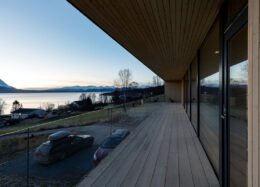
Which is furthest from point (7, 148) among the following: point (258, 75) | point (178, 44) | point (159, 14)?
point (178, 44)

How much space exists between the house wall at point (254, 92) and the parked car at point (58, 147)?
94.5 inches

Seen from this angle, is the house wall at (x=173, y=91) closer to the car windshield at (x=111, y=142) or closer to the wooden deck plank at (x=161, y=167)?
the wooden deck plank at (x=161, y=167)

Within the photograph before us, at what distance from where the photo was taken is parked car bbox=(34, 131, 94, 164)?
81.4 inches

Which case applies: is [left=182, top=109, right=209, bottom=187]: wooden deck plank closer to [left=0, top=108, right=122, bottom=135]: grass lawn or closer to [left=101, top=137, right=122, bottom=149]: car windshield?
[left=101, top=137, right=122, bottom=149]: car windshield

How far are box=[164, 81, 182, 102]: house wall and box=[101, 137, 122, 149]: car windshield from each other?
1098 centimetres

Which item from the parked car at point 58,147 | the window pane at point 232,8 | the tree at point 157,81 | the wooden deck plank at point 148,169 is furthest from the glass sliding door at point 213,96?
the tree at point 157,81

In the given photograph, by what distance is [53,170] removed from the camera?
2162 millimetres

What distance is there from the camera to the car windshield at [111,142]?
312 cm

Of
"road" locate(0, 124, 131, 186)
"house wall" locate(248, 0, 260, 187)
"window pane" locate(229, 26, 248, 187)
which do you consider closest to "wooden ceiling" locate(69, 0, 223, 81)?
"window pane" locate(229, 26, 248, 187)

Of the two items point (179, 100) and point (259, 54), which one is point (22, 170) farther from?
point (179, 100)

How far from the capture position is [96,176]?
6.64 feet

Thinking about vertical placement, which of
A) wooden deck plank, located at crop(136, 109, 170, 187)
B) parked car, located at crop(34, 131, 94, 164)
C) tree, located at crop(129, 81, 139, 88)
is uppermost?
tree, located at crop(129, 81, 139, 88)

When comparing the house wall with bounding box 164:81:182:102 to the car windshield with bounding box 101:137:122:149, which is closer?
the car windshield with bounding box 101:137:122:149

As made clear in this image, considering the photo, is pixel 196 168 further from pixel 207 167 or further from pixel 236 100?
pixel 236 100
